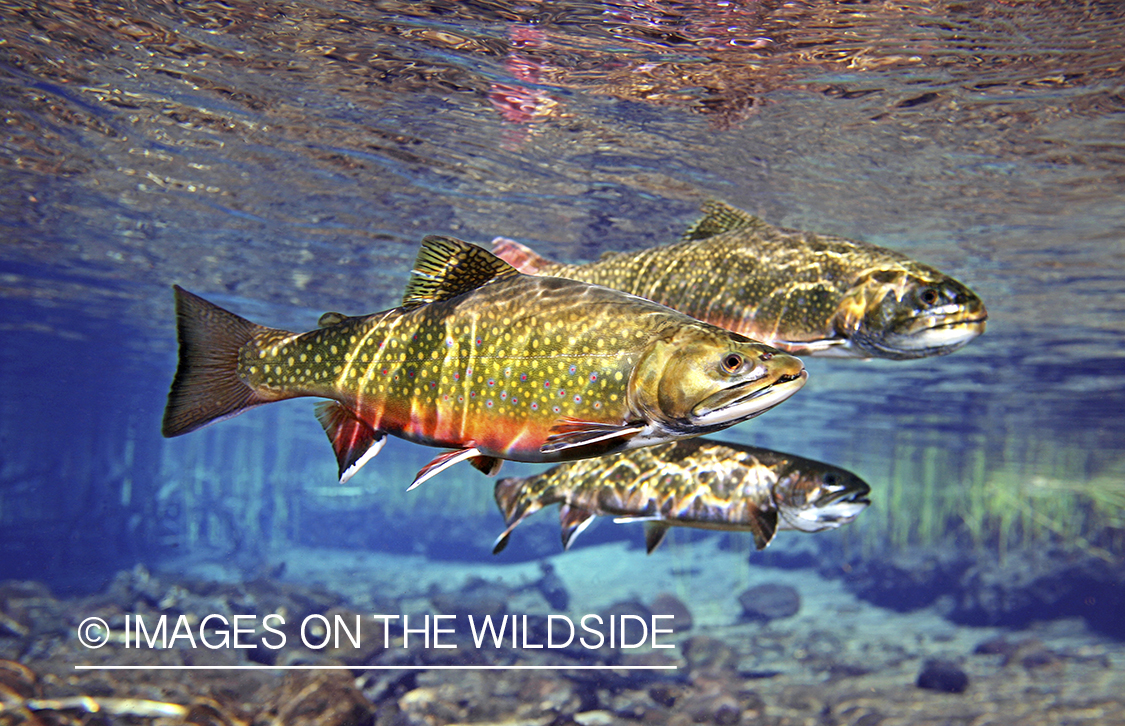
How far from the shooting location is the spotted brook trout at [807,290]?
3000 mm

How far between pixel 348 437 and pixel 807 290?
2.35 metres

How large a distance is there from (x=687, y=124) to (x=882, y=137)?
10.9 feet

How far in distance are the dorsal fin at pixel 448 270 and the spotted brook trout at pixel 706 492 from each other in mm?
1619

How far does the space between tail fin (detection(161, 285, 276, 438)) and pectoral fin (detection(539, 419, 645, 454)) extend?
1411mm

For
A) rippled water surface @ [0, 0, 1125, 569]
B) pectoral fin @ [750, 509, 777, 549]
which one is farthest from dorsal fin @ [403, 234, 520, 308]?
rippled water surface @ [0, 0, 1125, 569]

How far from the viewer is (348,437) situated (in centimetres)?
285

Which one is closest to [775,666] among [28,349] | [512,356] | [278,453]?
[512,356]

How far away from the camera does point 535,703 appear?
1197cm

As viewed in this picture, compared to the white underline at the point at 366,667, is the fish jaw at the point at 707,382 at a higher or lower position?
higher

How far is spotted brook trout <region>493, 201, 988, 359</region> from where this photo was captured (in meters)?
3.00

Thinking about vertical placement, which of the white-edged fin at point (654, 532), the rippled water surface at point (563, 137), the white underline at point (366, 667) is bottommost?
the white underline at point (366, 667)

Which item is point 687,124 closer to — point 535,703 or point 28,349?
point 535,703

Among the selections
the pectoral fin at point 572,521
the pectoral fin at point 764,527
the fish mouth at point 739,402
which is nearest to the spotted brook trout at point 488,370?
the fish mouth at point 739,402

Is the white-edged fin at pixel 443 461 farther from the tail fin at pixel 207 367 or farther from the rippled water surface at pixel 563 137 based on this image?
the rippled water surface at pixel 563 137
